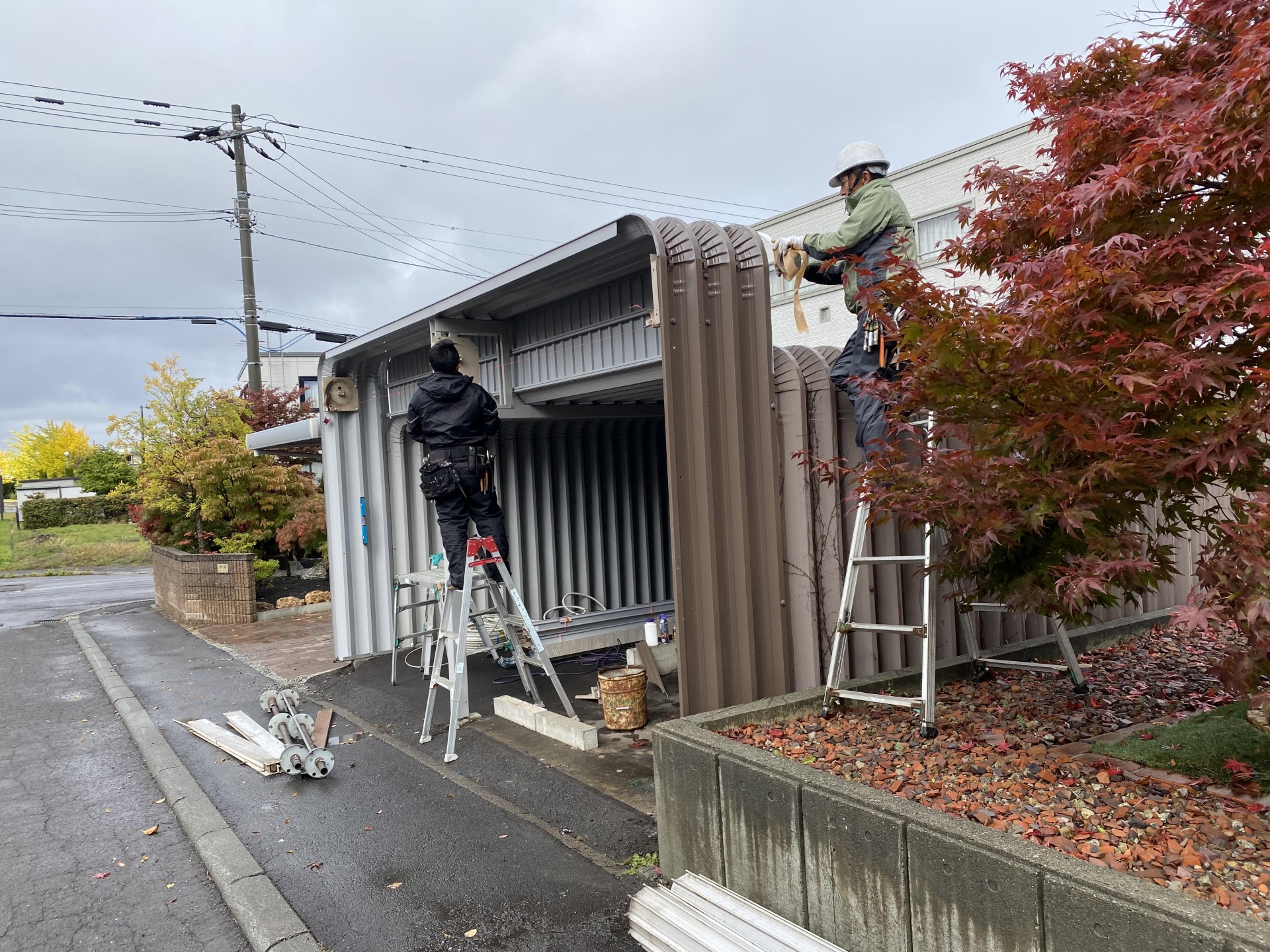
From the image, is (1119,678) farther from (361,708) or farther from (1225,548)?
(361,708)

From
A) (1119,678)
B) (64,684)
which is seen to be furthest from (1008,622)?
(64,684)

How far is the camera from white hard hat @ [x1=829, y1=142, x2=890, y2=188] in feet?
15.0

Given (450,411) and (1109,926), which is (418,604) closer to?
(450,411)

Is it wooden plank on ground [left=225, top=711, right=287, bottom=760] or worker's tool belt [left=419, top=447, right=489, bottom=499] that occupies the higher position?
worker's tool belt [left=419, top=447, right=489, bottom=499]

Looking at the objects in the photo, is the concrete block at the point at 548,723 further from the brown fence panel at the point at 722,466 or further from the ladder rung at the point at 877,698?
the ladder rung at the point at 877,698

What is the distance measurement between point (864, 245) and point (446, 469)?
143 inches

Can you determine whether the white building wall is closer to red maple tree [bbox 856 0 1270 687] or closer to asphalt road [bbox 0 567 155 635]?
red maple tree [bbox 856 0 1270 687]

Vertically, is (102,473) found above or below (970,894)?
above

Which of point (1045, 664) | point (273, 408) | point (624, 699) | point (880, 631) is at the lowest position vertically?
point (624, 699)

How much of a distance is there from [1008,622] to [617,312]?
3.57 m

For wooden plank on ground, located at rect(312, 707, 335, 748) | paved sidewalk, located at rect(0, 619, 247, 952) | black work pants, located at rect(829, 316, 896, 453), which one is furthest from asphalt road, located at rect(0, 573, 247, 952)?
black work pants, located at rect(829, 316, 896, 453)

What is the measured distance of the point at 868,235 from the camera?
448 cm

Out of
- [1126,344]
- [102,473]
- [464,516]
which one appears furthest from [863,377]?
[102,473]

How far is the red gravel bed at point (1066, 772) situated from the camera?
2.60 meters
